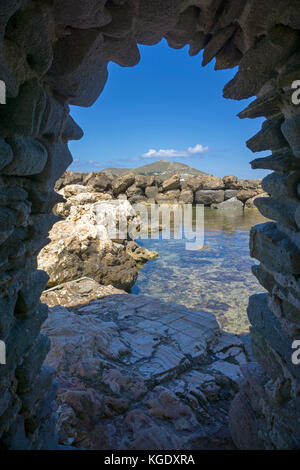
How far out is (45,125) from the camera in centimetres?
140

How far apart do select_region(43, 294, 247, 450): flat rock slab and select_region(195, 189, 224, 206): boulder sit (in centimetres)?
2070

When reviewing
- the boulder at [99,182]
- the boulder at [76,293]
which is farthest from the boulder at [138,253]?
the boulder at [99,182]

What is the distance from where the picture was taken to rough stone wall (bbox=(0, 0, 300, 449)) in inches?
47.0

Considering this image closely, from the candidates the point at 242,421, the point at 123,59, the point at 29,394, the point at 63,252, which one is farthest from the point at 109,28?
the point at 63,252

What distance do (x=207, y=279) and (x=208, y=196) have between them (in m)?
18.3

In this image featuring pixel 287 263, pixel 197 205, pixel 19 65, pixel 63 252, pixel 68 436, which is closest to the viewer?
pixel 19 65

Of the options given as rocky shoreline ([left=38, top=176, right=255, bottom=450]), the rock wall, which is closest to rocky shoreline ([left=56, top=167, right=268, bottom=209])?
the rock wall

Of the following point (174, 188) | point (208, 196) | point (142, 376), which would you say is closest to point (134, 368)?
point (142, 376)

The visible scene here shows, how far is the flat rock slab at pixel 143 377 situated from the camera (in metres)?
1.95

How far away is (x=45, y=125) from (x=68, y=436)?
6.71ft

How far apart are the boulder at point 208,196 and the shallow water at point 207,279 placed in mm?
14346

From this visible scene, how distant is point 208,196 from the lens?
77.5ft

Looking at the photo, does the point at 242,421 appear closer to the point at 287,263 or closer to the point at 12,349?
the point at 287,263

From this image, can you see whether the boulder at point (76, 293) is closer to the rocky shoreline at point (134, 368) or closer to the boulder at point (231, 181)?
the rocky shoreline at point (134, 368)
